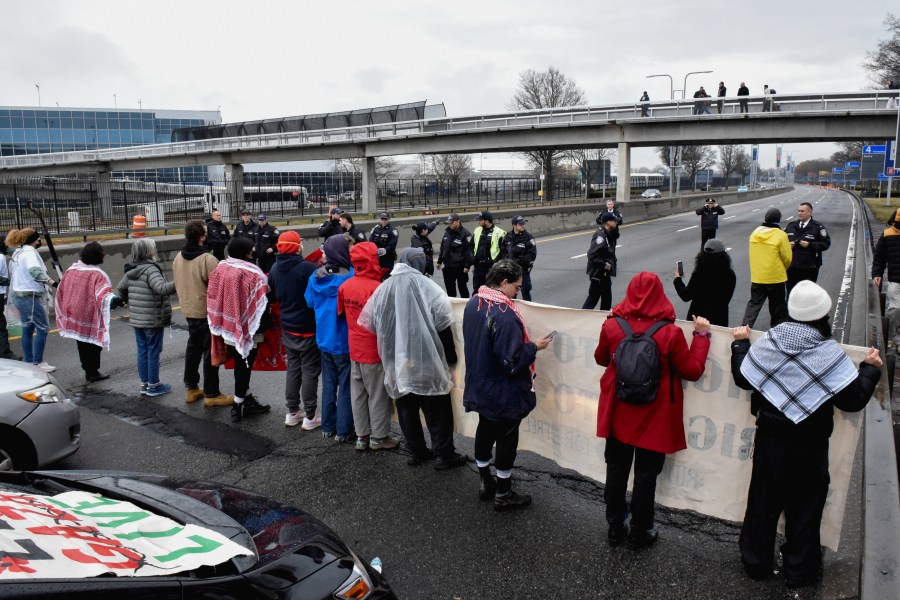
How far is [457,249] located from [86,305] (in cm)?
663

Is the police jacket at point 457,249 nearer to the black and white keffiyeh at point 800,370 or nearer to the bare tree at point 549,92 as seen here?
the black and white keffiyeh at point 800,370

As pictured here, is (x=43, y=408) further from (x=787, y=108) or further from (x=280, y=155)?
(x=280, y=155)

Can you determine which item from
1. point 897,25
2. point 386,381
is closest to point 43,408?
point 386,381

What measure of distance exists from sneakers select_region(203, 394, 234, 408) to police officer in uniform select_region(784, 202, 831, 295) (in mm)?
8553

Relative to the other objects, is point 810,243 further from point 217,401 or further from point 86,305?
point 86,305

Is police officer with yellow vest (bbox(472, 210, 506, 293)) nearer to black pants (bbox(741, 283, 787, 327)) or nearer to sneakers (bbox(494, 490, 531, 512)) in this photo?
black pants (bbox(741, 283, 787, 327))

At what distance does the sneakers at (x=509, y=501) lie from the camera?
488cm

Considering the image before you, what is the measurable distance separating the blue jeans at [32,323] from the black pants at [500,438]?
6.57m

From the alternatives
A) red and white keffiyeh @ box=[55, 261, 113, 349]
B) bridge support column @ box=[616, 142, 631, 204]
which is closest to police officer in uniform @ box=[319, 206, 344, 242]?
red and white keffiyeh @ box=[55, 261, 113, 349]

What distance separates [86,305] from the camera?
7758 millimetres

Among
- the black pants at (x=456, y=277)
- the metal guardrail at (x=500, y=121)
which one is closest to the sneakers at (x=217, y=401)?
the black pants at (x=456, y=277)

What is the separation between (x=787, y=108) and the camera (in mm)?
35656

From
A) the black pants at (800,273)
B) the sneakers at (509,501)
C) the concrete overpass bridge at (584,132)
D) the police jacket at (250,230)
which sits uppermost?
the concrete overpass bridge at (584,132)

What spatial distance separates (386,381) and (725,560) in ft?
9.10
